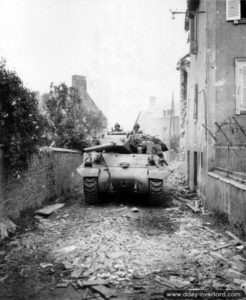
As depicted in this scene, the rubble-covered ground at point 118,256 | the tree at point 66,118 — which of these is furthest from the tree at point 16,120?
the tree at point 66,118

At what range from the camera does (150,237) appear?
6539 millimetres

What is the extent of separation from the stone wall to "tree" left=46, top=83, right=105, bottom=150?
7.45ft

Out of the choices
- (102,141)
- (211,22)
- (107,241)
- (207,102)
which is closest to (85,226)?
(107,241)

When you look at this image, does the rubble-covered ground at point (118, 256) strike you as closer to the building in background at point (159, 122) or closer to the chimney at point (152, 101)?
the building in background at point (159, 122)

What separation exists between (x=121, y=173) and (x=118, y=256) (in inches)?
169

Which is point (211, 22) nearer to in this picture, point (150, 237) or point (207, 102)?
point (207, 102)

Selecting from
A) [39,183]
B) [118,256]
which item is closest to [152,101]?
[39,183]

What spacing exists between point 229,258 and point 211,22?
7318mm

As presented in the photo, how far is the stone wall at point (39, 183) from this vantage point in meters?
7.47

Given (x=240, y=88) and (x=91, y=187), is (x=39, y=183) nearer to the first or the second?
(x=91, y=187)

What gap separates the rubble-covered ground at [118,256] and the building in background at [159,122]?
3227 cm

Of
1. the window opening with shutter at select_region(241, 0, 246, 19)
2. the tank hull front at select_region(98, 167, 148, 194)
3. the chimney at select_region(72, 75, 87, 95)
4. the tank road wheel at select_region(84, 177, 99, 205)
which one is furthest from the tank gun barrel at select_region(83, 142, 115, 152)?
the chimney at select_region(72, 75, 87, 95)

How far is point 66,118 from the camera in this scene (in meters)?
16.6

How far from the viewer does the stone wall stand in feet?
24.5
